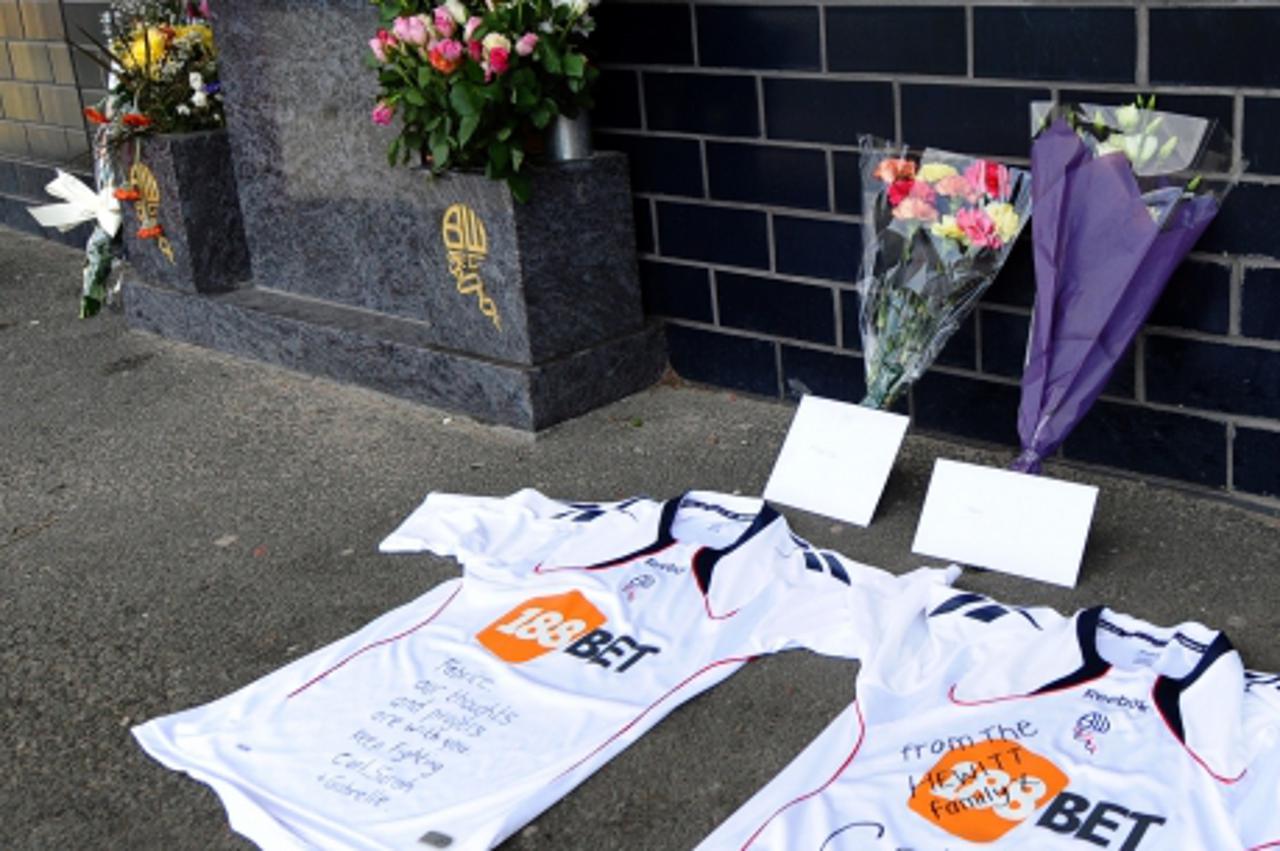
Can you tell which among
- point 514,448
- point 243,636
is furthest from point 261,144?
point 243,636

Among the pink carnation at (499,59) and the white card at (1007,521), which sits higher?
the pink carnation at (499,59)

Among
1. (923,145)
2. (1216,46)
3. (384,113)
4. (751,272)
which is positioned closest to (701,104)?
(751,272)

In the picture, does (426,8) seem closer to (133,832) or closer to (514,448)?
(514,448)

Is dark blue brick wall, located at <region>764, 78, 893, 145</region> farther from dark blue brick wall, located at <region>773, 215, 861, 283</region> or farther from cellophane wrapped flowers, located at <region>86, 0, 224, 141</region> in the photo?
cellophane wrapped flowers, located at <region>86, 0, 224, 141</region>

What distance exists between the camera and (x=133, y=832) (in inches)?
95.2

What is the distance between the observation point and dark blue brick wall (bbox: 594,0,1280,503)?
9.64 feet

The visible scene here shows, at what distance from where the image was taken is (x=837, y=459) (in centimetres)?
329

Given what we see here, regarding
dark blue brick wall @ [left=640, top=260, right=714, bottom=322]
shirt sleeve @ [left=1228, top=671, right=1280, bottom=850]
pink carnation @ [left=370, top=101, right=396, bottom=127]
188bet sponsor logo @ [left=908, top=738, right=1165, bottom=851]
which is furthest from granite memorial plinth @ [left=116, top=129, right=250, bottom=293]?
shirt sleeve @ [left=1228, top=671, right=1280, bottom=850]

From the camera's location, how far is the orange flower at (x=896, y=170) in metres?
3.20

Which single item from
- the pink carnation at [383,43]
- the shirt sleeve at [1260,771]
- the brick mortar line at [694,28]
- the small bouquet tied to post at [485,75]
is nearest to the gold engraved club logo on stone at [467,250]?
the small bouquet tied to post at [485,75]

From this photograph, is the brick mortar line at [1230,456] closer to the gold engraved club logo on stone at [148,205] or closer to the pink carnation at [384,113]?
the pink carnation at [384,113]

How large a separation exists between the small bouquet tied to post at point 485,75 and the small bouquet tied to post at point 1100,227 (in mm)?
1153

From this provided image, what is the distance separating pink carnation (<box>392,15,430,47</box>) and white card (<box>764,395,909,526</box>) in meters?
1.17

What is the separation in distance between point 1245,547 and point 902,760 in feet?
3.21
